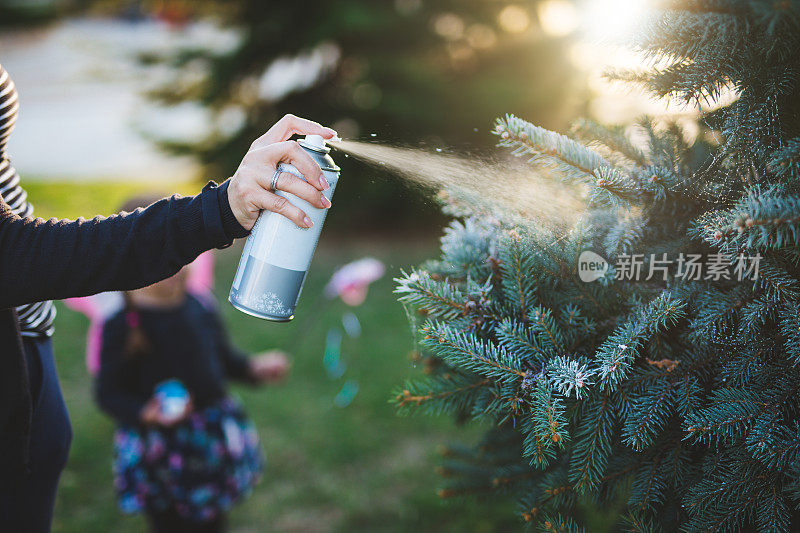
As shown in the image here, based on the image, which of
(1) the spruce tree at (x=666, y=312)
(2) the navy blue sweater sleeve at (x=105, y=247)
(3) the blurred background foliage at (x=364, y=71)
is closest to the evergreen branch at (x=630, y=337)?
(1) the spruce tree at (x=666, y=312)

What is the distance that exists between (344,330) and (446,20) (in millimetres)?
5009

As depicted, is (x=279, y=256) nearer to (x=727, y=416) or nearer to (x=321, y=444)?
(x=727, y=416)

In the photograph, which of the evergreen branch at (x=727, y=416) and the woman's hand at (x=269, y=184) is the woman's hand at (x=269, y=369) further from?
the evergreen branch at (x=727, y=416)

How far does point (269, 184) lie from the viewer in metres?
1.44

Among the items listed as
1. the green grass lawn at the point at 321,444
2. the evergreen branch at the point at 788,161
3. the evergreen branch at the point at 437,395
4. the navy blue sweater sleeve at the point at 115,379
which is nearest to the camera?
the evergreen branch at the point at 788,161

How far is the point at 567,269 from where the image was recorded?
1.58 metres

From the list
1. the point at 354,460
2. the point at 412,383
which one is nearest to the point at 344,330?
the point at 354,460

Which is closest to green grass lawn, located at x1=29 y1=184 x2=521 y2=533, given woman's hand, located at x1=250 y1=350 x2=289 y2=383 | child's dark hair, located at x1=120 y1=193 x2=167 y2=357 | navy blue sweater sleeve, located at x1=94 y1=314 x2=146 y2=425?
woman's hand, located at x1=250 y1=350 x2=289 y2=383

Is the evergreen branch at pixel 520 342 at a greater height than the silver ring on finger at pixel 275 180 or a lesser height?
lesser

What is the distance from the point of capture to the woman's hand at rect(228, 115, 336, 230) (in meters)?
1.43

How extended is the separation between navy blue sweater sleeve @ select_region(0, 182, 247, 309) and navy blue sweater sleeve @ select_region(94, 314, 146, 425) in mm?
1562
